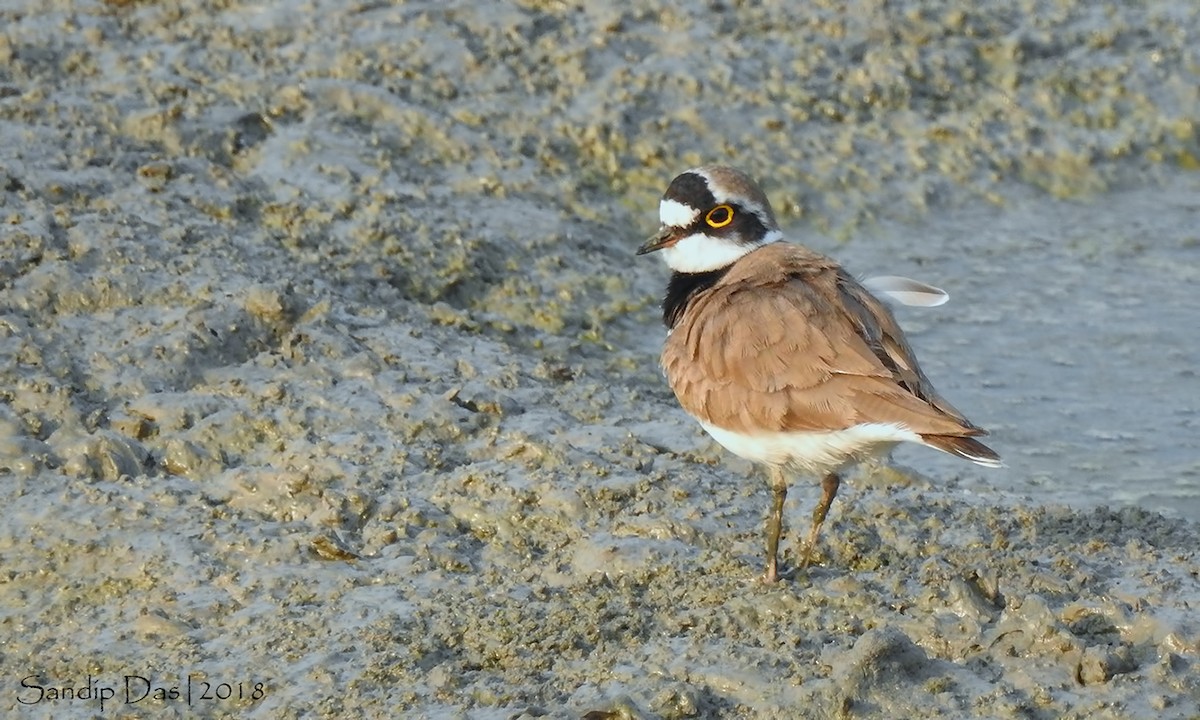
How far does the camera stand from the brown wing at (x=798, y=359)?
14.1 ft

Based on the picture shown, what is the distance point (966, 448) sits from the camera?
4.06 metres

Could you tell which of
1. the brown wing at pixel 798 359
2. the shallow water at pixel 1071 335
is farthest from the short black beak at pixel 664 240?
the shallow water at pixel 1071 335

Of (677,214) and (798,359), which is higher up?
(677,214)

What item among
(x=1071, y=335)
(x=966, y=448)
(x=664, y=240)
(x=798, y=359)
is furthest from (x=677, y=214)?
(x=1071, y=335)

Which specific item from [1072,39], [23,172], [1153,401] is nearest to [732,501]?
[1153,401]

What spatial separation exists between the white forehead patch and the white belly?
904mm

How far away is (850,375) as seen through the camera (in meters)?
4.35

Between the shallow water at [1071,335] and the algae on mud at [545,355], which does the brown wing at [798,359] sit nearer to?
the algae on mud at [545,355]

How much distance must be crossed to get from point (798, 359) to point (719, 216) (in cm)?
99

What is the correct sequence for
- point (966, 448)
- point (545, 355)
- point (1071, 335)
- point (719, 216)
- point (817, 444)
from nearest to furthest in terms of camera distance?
point (966, 448)
point (817, 444)
point (719, 216)
point (545, 355)
point (1071, 335)

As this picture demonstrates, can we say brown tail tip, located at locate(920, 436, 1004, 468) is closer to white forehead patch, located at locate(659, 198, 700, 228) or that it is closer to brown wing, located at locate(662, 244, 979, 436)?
brown wing, located at locate(662, 244, 979, 436)

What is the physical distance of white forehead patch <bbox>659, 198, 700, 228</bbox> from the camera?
5332mm

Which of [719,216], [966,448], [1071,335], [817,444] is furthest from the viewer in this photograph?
[1071,335]

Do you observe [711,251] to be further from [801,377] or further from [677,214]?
[801,377]
